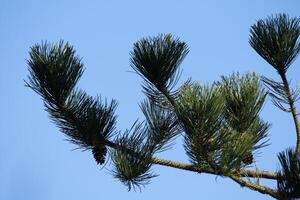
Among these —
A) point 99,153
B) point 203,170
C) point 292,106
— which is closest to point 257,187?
point 203,170

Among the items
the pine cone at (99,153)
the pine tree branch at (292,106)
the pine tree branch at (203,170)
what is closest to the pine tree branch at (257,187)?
the pine tree branch at (203,170)

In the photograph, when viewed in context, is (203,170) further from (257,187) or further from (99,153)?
(99,153)

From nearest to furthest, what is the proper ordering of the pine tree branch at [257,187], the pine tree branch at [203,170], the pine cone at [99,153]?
the pine tree branch at [257,187] < the pine tree branch at [203,170] < the pine cone at [99,153]

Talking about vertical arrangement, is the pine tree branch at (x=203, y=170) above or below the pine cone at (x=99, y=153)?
below

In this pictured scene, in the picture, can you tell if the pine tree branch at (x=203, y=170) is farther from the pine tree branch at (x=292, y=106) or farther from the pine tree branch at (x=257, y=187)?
the pine tree branch at (x=292, y=106)

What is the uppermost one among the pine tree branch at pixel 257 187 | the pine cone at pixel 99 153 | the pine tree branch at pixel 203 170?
the pine cone at pixel 99 153

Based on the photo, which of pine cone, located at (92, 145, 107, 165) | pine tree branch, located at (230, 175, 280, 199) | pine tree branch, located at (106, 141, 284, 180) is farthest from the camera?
pine cone, located at (92, 145, 107, 165)

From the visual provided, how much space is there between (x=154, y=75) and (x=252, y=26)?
83 centimetres

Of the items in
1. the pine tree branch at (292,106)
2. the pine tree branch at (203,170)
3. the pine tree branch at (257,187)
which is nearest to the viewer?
the pine tree branch at (257,187)

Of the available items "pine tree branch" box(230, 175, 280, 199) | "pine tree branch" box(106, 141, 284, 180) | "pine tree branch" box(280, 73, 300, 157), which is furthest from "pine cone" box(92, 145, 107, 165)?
"pine tree branch" box(280, 73, 300, 157)

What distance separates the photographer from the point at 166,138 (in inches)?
113

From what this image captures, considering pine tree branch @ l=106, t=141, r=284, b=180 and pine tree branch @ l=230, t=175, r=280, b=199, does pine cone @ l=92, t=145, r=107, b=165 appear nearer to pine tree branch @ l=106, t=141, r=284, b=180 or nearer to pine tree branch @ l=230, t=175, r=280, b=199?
pine tree branch @ l=106, t=141, r=284, b=180

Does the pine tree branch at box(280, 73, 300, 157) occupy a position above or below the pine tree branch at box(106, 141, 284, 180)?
above

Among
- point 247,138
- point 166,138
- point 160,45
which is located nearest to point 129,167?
point 166,138
